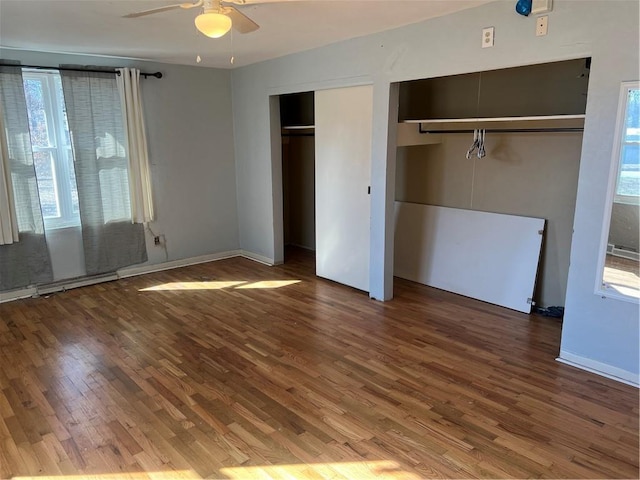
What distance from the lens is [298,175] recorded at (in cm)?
640

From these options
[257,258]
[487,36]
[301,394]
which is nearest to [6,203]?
[257,258]

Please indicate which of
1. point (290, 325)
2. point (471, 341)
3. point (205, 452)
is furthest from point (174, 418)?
point (471, 341)

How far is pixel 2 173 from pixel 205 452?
3423 mm

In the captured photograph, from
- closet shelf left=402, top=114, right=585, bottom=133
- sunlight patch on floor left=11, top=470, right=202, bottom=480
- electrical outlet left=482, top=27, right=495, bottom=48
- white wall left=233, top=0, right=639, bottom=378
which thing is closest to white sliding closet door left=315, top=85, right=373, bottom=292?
white wall left=233, top=0, right=639, bottom=378

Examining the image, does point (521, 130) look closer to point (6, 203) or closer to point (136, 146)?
point (136, 146)

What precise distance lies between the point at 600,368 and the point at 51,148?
504cm

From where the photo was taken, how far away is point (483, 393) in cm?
277

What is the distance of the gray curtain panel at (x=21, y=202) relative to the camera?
4.22 metres

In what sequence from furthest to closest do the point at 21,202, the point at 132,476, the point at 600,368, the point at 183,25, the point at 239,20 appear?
the point at 21,202 < the point at 183,25 < the point at 600,368 < the point at 239,20 < the point at 132,476

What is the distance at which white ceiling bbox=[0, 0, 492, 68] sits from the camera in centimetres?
302

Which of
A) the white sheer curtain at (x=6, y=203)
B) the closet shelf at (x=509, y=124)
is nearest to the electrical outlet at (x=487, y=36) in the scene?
the closet shelf at (x=509, y=124)

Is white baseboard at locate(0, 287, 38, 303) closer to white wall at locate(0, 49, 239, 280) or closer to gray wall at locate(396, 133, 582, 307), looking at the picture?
white wall at locate(0, 49, 239, 280)

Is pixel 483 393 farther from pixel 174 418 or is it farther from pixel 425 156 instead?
pixel 425 156

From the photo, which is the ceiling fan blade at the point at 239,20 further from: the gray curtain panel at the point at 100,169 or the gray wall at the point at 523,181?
the gray curtain panel at the point at 100,169
